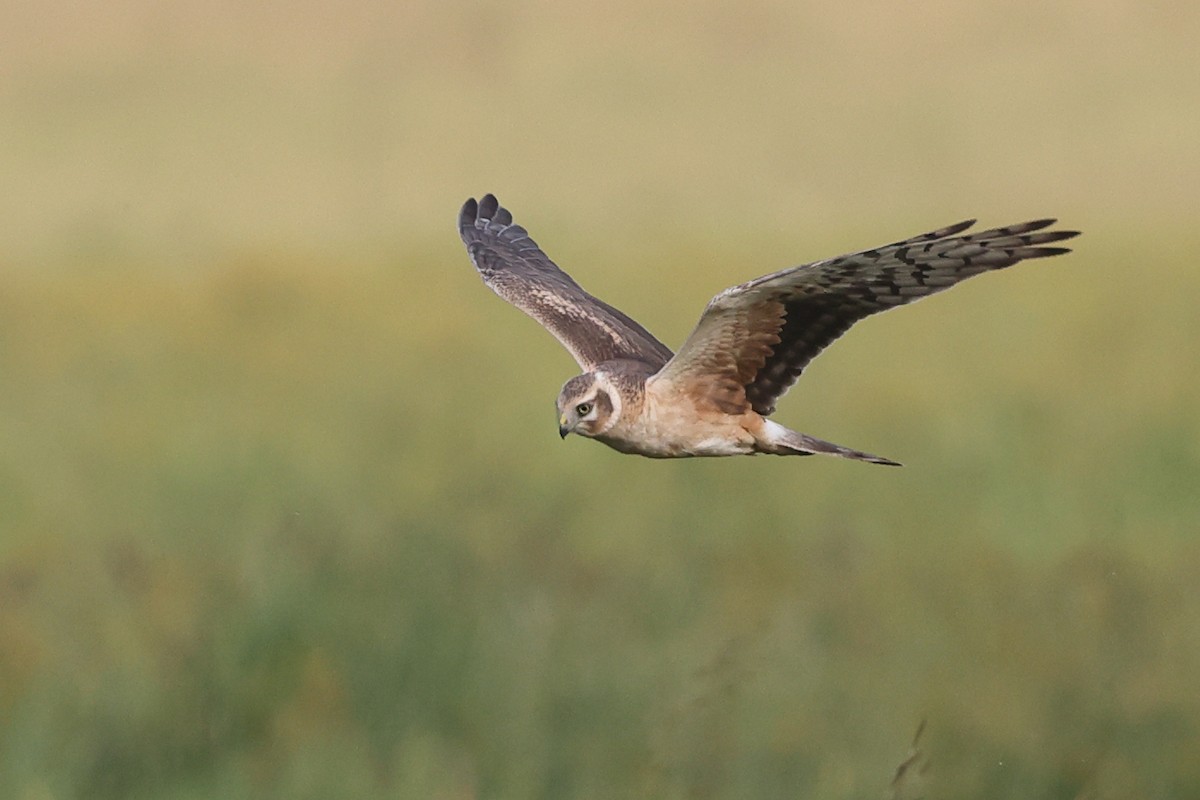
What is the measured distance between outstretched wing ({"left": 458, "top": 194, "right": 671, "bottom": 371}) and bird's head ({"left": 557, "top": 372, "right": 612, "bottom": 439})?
67 centimetres

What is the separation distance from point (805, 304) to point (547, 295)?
1.78 m

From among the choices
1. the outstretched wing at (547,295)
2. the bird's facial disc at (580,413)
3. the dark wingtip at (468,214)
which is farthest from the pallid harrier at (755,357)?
the dark wingtip at (468,214)

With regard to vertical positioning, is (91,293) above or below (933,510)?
above

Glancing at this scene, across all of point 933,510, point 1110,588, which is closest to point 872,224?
point 933,510

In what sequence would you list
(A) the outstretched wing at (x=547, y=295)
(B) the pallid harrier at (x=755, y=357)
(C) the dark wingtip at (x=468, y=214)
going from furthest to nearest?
1. (C) the dark wingtip at (x=468, y=214)
2. (A) the outstretched wing at (x=547, y=295)
3. (B) the pallid harrier at (x=755, y=357)

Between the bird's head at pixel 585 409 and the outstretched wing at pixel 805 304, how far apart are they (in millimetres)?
224

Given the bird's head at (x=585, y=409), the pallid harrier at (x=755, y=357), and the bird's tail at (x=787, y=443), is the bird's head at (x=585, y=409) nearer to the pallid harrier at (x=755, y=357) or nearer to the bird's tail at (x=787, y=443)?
the pallid harrier at (x=755, y=357)

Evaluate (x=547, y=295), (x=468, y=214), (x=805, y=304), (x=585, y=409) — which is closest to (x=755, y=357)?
(x=805, y=304)

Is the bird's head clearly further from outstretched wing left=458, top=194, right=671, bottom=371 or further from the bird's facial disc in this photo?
outstretched wing left=458, top=194, right=671, bottom=371

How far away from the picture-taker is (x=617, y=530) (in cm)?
996

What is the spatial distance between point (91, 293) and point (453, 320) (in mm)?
3468

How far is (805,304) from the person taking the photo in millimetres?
6598

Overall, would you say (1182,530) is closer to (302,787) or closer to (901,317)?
(302,787)

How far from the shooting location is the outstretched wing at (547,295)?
765 cm
